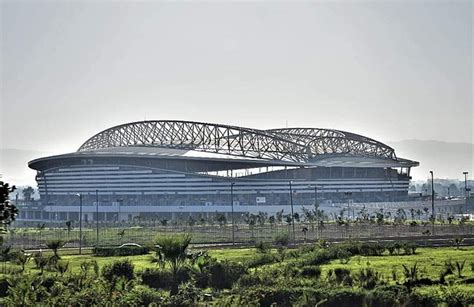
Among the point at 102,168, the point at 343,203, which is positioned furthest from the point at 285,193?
the point at 102,168

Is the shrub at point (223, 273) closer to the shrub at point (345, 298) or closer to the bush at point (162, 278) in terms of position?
the bush at point (162, 278)

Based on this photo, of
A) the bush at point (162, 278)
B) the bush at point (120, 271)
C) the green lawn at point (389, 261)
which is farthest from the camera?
the green lawn at point (389, 261)

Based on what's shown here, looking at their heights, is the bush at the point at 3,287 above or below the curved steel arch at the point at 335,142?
below

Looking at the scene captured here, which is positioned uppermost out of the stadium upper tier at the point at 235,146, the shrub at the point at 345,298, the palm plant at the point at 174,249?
the stadium upper tier at the point at 235,146

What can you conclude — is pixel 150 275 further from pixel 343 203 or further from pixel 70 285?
pixel 343 203

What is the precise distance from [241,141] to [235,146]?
149 centimetres

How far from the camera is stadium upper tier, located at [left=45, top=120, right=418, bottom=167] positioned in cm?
12400

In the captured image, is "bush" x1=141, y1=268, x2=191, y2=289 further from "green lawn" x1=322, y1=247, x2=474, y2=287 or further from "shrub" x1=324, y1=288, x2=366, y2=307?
"shrub" x1=324, y1=288, x2=366, y2=307

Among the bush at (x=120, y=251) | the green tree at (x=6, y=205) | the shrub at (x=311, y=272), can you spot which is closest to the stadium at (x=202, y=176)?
the bush at (x=120, y=251)

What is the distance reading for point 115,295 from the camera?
2302 centimetres

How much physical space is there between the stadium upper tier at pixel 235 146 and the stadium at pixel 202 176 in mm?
188

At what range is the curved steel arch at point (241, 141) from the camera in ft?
420

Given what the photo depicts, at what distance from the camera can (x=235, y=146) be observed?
129000mm

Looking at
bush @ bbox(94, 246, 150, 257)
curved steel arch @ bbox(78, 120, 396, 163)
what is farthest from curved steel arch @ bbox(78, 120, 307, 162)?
bush @ bbox(94, 246, 150, 257)
